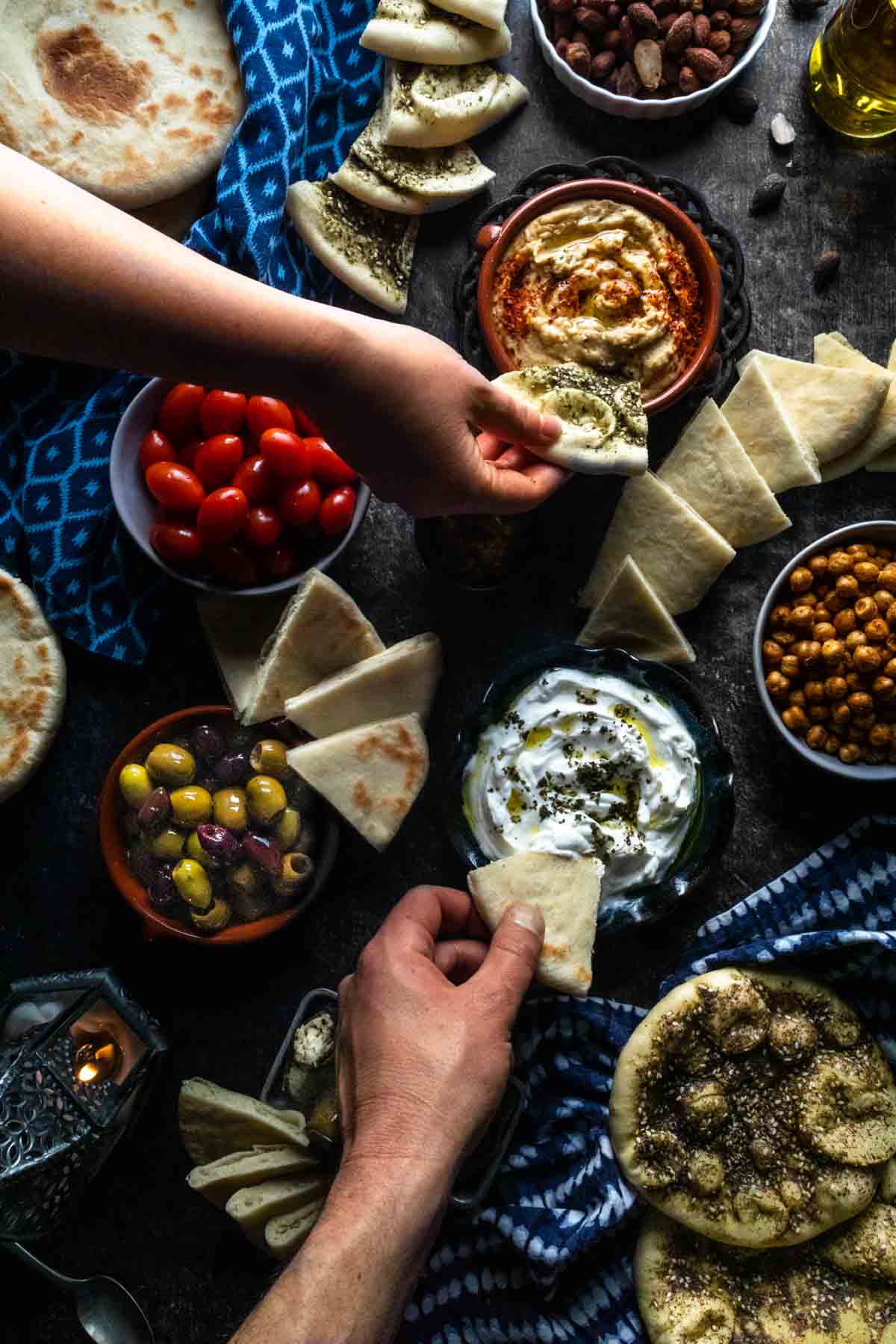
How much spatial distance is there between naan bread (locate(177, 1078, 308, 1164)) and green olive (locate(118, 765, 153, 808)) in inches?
23.6

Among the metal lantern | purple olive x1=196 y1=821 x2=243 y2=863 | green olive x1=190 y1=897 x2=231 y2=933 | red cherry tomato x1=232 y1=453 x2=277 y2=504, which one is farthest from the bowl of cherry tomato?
the metal lantern

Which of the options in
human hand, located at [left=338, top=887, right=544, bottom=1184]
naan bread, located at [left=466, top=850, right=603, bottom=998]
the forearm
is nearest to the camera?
the forearm

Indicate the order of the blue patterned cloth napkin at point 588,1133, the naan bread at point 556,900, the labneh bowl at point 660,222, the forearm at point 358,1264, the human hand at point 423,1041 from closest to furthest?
the forearm at point 358,1264, the human hand at point 423,1041, the naan bread at point 556,900, the blue patterned cloth napkin at point 588,1133, the labneh bowl at point 660,222

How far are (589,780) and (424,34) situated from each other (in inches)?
62.9

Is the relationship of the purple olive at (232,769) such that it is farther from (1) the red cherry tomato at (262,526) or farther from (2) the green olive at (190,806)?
(1) the red cherry tomato at (262,526)

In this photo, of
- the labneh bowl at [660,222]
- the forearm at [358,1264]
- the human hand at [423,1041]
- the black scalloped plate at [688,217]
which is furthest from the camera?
the black scalloped plate at [688,217]

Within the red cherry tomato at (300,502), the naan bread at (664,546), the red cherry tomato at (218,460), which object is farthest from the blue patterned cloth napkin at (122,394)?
the naan bread at (664,546)

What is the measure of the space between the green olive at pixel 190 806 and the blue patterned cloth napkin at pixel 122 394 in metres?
0.36

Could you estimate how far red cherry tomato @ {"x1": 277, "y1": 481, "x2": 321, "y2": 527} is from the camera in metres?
2.25

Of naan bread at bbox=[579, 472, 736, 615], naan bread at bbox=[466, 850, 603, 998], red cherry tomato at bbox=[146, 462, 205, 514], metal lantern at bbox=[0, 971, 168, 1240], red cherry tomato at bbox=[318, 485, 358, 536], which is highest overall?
red cherry tomato at bbox=[146, 462, 205, 514]

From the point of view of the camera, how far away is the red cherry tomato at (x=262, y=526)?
226cm

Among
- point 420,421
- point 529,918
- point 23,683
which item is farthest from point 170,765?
point 420,421

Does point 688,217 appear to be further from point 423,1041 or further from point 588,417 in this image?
point 423,1041

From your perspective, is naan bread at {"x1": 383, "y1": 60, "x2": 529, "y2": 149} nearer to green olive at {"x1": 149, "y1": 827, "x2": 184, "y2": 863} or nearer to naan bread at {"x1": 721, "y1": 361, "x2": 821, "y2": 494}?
naan bread at {"x1": 721, "y1": 361, "x2": 821, "y2": 494}
